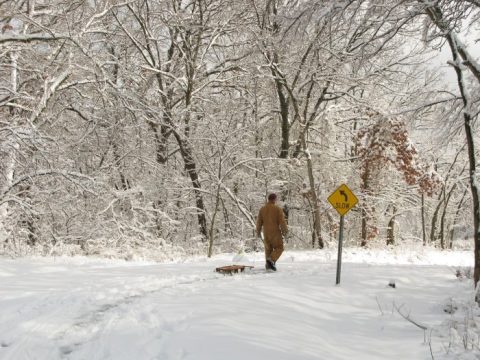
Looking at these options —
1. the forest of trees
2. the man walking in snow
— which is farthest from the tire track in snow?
the forest of trees

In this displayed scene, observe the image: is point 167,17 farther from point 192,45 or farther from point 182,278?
point 182,278

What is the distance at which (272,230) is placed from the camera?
37.3 feet

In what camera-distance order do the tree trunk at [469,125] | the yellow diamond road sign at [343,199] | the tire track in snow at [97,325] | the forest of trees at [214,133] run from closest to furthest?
the tire track in snow at [97,325]
the tree trunk at [469,125]
the yellow diamond road sign at [343,199]
the forest of trees at [214,133]

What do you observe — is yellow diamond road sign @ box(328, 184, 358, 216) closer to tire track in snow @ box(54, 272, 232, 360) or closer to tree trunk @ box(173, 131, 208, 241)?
tire track in snow @ box(54, 272, 232, 360)

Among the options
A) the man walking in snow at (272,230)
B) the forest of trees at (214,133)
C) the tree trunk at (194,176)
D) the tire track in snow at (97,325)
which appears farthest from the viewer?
the tree trunk at (194,176)

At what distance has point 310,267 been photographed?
39.0ft

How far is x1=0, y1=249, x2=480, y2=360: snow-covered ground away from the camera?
501cm

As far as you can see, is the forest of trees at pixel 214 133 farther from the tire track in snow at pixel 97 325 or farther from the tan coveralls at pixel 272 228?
the tire track in snow at pixel 97 325

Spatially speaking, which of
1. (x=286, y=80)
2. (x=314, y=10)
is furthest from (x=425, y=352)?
(x=286, y=80)

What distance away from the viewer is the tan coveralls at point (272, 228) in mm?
11172

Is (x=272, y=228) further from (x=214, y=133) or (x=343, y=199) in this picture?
(x=214, y=133)

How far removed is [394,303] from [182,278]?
13.2 ft

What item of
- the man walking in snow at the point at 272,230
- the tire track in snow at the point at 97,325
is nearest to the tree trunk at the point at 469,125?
the man walking in snow at the point at 272,230

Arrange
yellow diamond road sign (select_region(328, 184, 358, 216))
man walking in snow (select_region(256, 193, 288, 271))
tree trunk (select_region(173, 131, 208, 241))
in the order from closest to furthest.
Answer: yellow diamond road sign (select_region(328, 184, 358, 216))
man walking in snow (select_region(256, 193, 288, 271))
tree trunk (select_region(173, 131, 208, 241))
